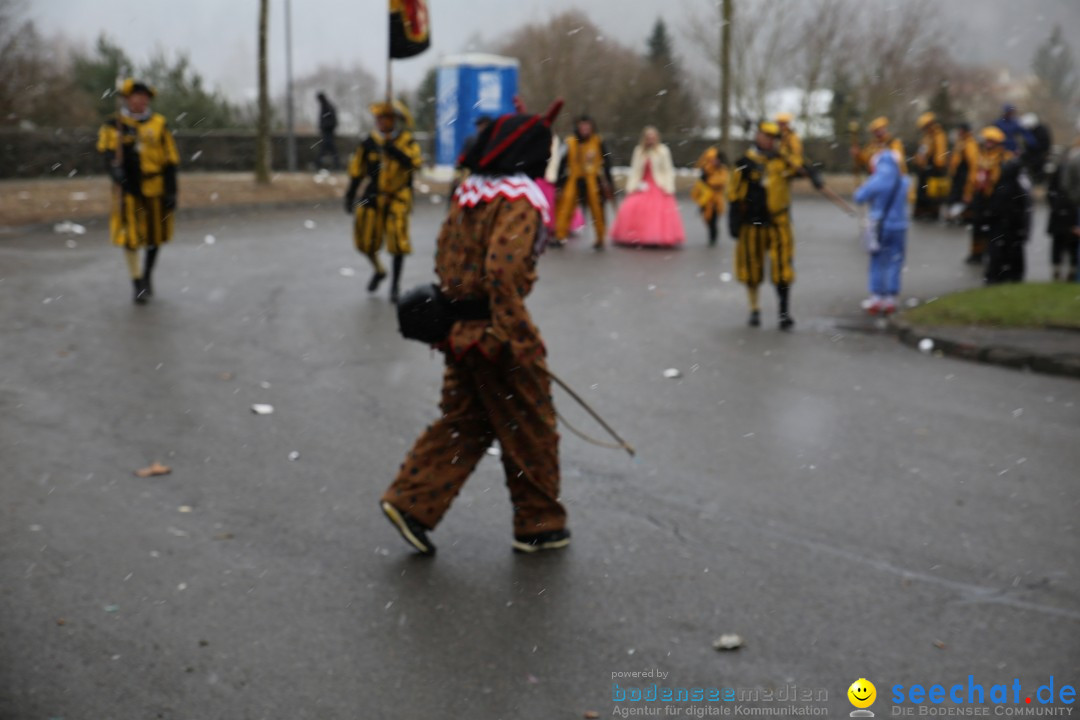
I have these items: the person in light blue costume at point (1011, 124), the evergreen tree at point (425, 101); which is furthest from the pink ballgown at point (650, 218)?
the evergreen tree at point (425, 101)

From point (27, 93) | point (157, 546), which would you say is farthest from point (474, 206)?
point (27, 93)

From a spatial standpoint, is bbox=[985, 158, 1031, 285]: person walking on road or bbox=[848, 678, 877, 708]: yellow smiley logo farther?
bbox=[985, 158, 1031, 285]: person walking on road

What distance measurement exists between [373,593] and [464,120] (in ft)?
86.4

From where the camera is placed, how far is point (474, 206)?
17.2 feet

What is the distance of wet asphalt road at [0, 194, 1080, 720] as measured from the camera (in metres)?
4.25

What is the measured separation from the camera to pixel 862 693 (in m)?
4.12

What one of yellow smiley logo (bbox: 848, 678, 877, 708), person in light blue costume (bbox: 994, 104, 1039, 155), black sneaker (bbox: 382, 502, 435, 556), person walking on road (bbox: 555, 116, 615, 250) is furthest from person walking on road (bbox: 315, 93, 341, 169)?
yellow smiley logo (bbox: 848, 678, 877, 708)

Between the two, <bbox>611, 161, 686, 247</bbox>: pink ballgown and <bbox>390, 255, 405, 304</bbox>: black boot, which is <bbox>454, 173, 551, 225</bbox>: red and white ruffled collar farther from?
<bbox>611, 161, 686, 247</bbox>: pink ballgown

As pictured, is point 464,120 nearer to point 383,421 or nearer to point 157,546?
point 383,421

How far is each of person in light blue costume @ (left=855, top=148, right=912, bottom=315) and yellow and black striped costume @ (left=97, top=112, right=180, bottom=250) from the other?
6434mm

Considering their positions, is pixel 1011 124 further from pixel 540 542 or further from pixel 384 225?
pixel 540 542

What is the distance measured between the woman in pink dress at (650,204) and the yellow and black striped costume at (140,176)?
8.26m

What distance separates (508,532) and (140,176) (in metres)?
7.47

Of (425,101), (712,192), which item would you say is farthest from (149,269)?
(425,101)
